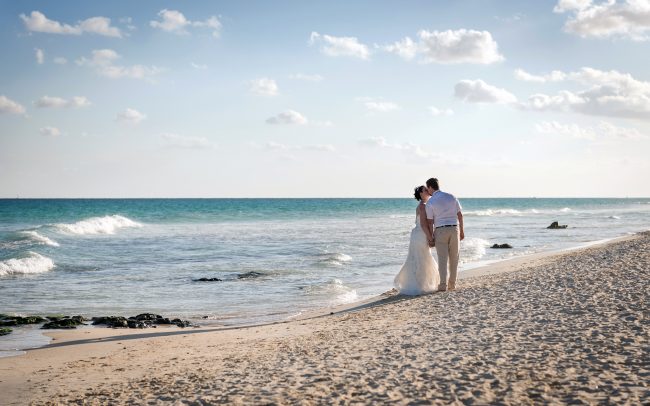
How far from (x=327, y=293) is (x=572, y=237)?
887 inches

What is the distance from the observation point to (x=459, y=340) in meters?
7.79

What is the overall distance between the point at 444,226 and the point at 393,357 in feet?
18.2

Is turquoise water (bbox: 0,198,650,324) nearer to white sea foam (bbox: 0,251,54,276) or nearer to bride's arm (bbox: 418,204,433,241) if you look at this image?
white sea foam (bbox: 0,251,54,276)

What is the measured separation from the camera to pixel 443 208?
12211mm

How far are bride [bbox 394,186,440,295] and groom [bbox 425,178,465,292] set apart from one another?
0.15 m

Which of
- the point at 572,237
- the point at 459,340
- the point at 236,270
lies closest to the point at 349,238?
the point at 572,237

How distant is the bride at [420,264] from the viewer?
12.6 m

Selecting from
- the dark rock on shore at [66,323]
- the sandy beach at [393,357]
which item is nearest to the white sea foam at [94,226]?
the dark rock on shore at [66,323]

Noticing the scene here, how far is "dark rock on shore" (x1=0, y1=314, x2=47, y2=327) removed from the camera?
11766 millimetres

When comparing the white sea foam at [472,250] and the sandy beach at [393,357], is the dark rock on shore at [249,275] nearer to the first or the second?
the sandy beach at [393,357]

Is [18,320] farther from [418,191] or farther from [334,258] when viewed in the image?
[334,258]

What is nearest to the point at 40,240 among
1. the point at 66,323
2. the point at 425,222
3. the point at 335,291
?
the point at 335,291

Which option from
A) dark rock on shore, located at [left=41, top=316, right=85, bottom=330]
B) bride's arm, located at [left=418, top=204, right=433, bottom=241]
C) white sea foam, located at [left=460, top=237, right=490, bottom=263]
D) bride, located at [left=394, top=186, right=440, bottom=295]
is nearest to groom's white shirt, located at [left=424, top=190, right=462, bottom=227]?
bride's arm, located at [left=418, top=204, right=433, bottom=241]

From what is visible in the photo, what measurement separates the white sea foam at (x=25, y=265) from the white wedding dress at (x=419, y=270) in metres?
Answer: 13.9
